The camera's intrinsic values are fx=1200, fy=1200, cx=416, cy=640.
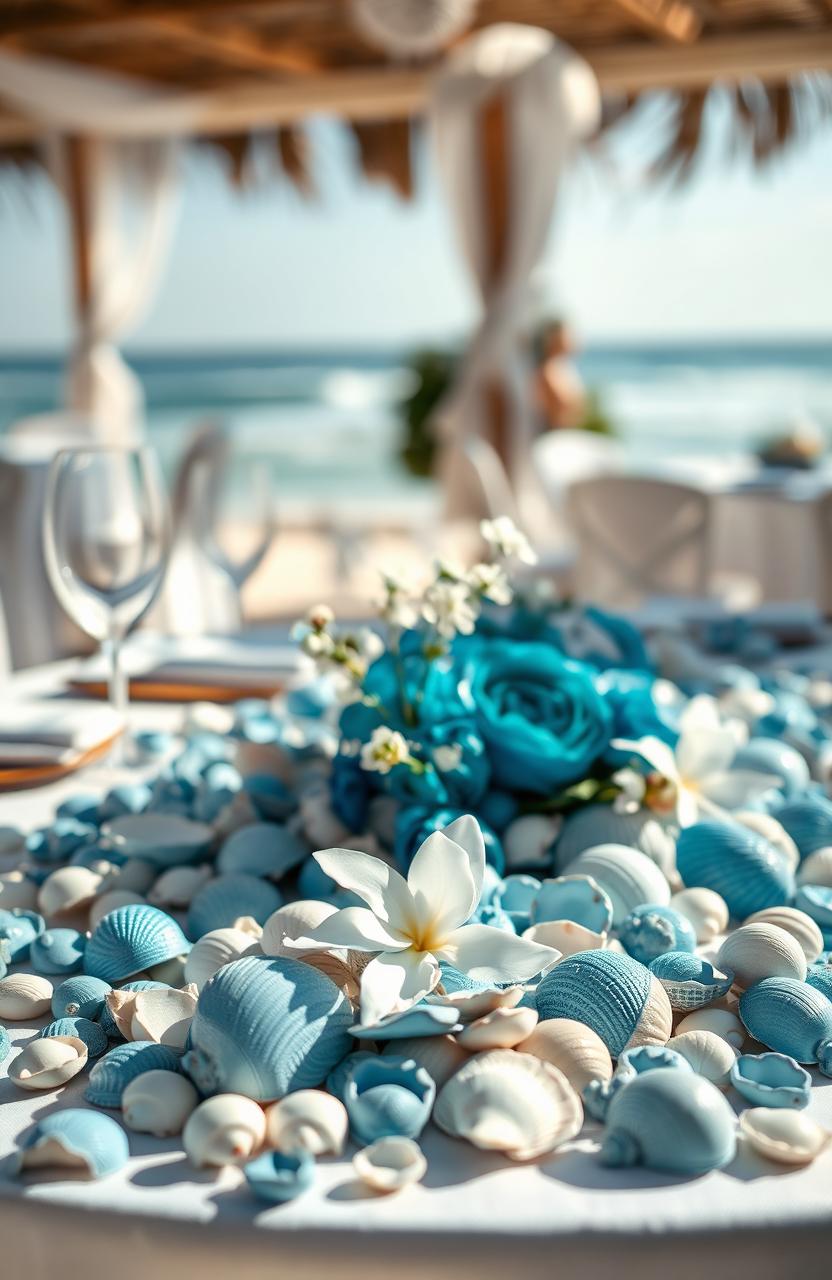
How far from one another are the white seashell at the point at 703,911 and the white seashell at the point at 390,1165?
0.26m

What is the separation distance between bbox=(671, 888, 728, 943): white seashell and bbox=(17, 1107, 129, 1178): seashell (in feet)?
1.07

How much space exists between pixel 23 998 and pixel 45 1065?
0.09m

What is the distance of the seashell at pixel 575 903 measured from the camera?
60 cm

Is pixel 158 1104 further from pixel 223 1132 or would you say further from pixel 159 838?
pixel 159 838

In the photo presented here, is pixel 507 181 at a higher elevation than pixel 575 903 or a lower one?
higher

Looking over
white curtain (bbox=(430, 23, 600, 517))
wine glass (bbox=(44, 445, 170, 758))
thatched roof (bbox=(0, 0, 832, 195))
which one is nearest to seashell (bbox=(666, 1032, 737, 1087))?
wine glass (bbox=(44, 445, 170, 758))

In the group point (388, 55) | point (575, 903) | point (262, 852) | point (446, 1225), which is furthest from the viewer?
point (388, 55)

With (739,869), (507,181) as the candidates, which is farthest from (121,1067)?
(507,181)

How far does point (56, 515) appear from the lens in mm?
894

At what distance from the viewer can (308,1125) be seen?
445 millimetres

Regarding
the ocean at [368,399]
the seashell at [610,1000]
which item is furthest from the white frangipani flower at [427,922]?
the ocean at [368,399]

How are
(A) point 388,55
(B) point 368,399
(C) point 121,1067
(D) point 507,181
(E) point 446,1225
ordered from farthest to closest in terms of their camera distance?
(B) point 368,399 < (A) point 388,55 < (D) point 507,181 < (C) point 121,1067 < (E) point 446,1225

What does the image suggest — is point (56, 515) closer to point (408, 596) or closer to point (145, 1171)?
point (408, 596)

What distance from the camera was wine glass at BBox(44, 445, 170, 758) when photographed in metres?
0.89
